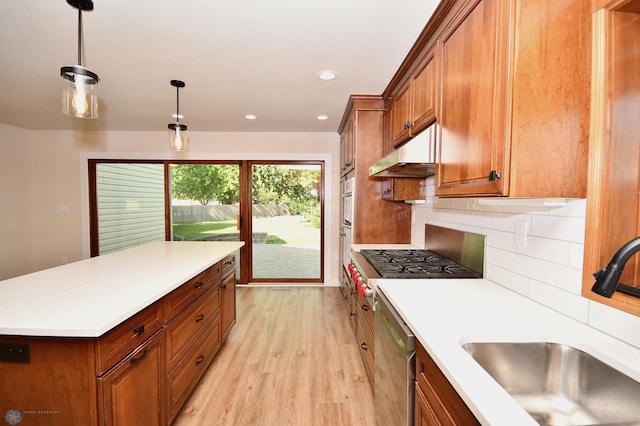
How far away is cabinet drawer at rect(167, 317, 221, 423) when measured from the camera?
1.67 metres

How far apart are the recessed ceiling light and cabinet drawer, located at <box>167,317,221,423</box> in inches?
88.9

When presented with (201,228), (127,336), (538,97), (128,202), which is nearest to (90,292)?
(127,336)

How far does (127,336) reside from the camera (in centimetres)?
125

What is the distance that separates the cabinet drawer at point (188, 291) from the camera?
5.33 ft

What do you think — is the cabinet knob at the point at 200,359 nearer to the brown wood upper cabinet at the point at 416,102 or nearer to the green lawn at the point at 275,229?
the brown wood upper cabinet at the point at 416,102

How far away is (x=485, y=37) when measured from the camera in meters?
1.15

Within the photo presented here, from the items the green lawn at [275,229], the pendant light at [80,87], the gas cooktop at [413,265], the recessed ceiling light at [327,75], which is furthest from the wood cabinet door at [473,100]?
the green lawn at [275,229]

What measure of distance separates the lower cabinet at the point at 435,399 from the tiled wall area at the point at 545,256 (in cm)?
62

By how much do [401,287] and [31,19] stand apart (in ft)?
8.76

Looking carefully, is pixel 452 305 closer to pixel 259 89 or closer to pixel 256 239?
pixel 259 89

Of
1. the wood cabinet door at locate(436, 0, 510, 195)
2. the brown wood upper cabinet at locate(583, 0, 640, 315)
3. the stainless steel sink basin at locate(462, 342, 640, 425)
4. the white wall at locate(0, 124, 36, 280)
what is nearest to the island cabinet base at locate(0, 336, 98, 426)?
the stainless steel sink basin at locate(462, 342, 640, 425)

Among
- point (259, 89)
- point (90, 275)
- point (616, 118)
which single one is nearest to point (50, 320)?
point (90, 275)

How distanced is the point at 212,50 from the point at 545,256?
238 cm

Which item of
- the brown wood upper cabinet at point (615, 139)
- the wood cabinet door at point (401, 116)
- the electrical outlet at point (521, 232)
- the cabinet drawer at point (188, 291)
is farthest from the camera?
the wood cabinet door at point (401, 116)
